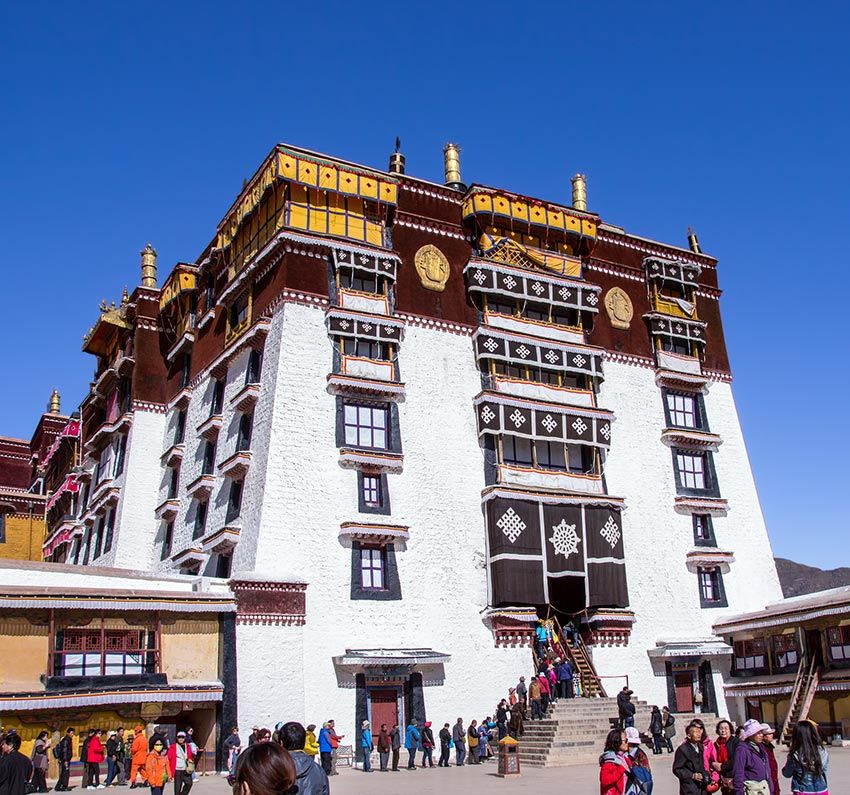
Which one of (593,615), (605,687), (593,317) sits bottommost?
(605,687)

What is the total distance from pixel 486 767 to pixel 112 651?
32.1 ft

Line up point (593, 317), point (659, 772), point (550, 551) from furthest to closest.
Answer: point (593, 317), point (550, 551), point (659, 772)

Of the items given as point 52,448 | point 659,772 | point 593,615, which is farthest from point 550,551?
point 52,448

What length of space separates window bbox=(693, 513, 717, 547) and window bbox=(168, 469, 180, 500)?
18955 millimetres

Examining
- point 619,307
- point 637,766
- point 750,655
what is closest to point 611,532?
point 750,655

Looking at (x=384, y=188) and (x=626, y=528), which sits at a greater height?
(x=384, y=188)

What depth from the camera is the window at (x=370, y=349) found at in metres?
30.6

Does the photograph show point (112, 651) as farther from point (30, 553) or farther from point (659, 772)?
point (30, 553)

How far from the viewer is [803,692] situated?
28453 millimetres

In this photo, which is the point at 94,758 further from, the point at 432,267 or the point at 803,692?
the point at 803,692

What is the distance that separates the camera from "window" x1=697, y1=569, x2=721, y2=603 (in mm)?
34156

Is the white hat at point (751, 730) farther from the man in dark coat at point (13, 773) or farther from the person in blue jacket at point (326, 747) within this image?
the person in blue jacket at point (326, 747)

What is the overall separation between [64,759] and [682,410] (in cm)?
2453

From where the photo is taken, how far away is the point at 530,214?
3484cm
